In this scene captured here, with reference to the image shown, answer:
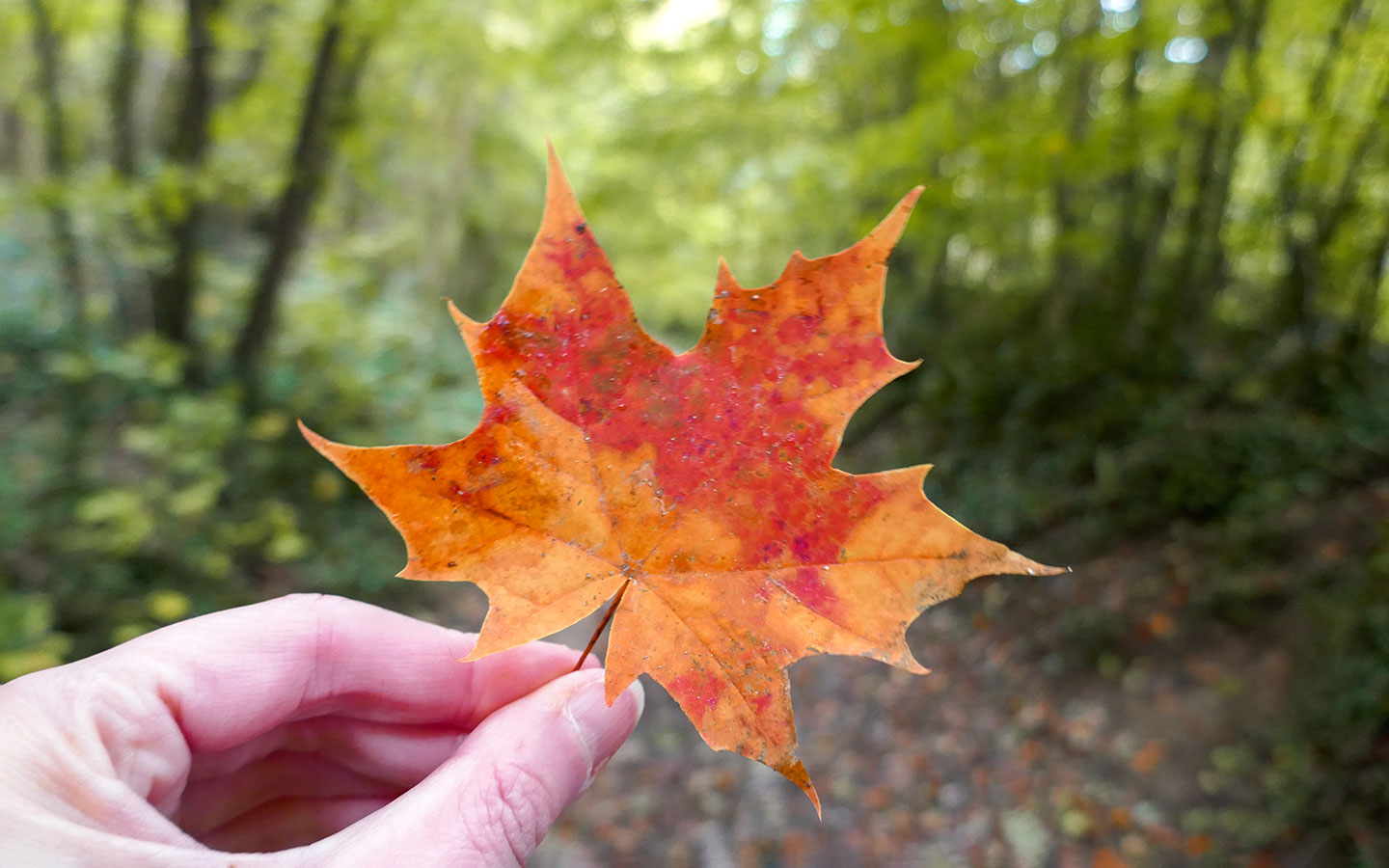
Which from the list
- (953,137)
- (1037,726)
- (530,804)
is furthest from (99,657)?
(1037,726)

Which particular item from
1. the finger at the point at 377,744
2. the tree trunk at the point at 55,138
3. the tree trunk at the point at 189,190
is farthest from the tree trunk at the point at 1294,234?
the tree trunk at the point at 55,138

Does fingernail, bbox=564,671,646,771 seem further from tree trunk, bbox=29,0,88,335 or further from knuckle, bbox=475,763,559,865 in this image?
tree trunk, bbox=29,0,88,335

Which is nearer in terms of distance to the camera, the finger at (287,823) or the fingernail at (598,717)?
the fingernail at (598,717)

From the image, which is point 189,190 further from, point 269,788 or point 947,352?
point 947,352

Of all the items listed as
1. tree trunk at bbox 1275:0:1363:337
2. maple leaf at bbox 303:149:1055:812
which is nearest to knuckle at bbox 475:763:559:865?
maple leaf at bbox 303:149:1055:812

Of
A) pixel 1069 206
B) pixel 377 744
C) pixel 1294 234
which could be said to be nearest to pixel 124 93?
pixel 377 744

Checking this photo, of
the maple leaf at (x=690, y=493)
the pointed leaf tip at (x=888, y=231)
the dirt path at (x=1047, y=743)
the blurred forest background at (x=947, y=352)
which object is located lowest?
the dirt path at (x=1047, y=743)

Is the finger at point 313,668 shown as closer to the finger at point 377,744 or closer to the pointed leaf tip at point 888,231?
the finger at point 377,744
